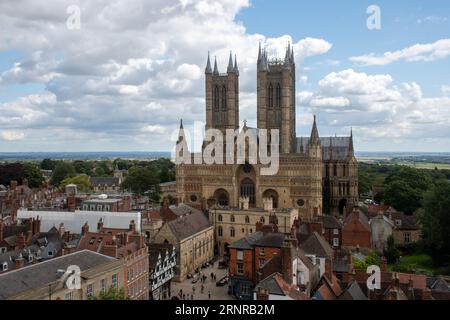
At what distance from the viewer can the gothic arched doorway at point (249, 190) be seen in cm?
7762

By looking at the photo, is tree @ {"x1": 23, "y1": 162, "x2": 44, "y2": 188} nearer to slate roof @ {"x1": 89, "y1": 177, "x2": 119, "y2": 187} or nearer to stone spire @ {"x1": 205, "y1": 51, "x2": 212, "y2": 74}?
slate roof @ {"x1": 89, "y1": 177, "x2": 119, "y2": 187}

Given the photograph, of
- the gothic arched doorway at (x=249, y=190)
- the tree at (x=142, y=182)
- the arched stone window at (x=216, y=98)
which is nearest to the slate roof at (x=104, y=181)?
the tree at (x=142, y=182)

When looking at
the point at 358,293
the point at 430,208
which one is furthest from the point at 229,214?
the point at 358,293

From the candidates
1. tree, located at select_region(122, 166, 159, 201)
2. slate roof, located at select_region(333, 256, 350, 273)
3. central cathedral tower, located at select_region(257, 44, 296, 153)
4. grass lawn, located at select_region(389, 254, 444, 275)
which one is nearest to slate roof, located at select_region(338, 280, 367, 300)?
slate roof, located at select_region(333, 256, 350, 273)

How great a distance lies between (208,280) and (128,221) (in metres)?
10.1

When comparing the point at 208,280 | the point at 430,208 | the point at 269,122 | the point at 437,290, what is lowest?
the point at 208,280

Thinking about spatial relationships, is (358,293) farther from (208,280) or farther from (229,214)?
(229,214)

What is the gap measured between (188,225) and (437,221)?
2577 cm

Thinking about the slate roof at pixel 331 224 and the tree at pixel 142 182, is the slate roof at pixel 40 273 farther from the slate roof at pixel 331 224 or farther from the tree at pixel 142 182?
the tree at pixel 142 182

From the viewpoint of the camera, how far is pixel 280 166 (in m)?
75.4

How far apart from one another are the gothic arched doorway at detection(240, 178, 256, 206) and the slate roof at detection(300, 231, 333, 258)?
123 ft

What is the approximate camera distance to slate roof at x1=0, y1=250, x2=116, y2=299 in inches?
937
